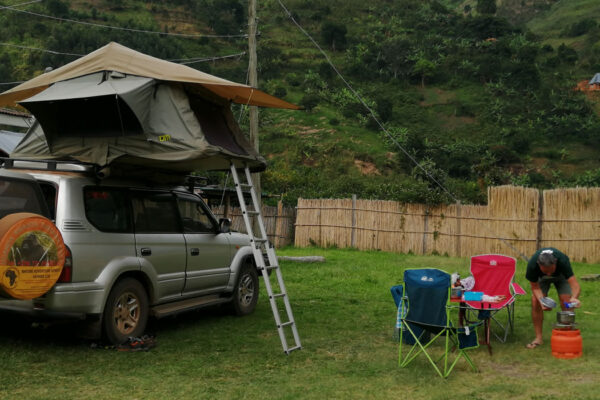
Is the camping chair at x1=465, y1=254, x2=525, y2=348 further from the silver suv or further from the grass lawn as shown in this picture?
the silver suv

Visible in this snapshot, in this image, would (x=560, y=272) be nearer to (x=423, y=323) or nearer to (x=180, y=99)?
(x=423, y=323)

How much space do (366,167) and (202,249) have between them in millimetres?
35605

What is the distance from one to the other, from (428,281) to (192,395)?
2715 mm

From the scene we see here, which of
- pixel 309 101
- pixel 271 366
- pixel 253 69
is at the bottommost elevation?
pixel 271 366

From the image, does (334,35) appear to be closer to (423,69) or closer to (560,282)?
(423,69)

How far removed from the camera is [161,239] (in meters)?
7.99

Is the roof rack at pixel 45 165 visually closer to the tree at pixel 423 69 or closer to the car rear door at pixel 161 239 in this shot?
the car rear door at pixel 161 239

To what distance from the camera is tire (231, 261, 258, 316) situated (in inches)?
377

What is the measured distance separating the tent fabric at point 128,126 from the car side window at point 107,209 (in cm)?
32

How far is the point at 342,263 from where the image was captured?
16922mm

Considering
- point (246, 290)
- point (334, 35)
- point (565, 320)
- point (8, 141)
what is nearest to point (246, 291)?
point (246, 290)

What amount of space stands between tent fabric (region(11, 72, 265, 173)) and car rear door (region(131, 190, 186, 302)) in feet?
1.39

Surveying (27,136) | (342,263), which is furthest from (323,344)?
(342,263)

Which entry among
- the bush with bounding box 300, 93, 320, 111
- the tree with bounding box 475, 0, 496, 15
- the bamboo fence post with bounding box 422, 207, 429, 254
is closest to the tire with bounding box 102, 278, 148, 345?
the bamboo fence post with bounding box 422, 207, 429, 254
